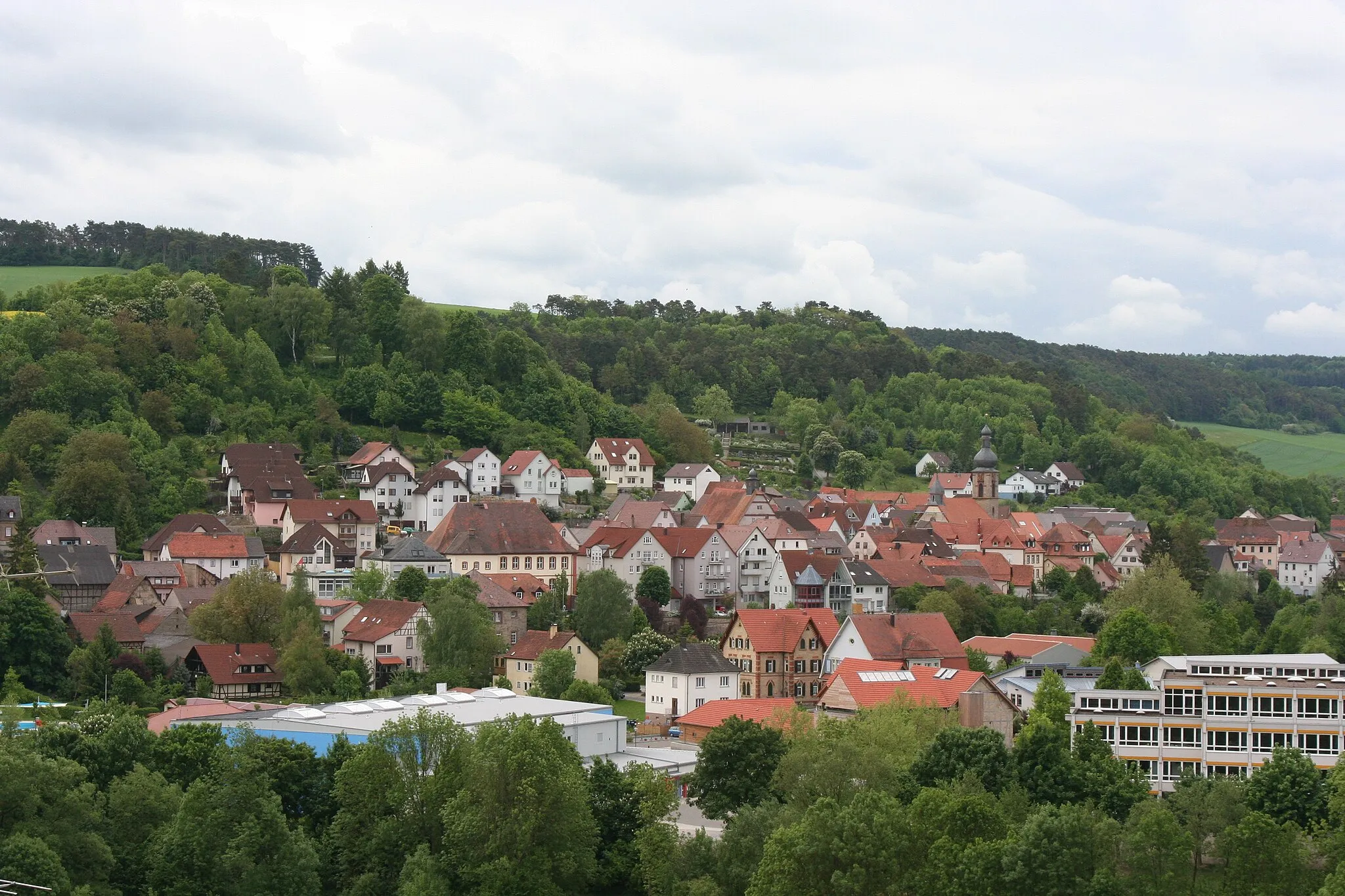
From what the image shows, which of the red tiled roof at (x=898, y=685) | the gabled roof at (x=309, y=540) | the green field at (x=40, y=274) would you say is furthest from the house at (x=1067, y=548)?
the green field at (x=40, y=274)

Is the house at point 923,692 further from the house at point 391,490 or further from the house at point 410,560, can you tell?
the house at point 391,490

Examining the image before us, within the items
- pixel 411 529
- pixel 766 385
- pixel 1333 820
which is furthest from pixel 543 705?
pixel 766 385

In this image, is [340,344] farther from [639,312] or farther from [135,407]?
[639,312]

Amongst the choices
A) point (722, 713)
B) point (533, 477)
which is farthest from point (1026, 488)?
point (722, 713)

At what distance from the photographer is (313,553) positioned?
254 ft

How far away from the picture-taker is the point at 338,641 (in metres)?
67.4

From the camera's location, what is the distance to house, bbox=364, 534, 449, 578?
7500cm

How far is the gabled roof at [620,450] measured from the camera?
104 m

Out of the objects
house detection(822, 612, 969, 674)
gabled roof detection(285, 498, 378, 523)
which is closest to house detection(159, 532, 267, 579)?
gabled roof detection(285, 498, 378, 523)

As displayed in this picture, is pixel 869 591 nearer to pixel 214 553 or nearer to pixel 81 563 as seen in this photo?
pixel 214 553

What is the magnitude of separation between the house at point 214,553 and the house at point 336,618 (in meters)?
7.38

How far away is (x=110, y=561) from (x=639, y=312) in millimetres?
103395

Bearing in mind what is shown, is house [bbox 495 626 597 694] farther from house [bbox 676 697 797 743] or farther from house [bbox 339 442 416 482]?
house [bbox 339 442 416 482]

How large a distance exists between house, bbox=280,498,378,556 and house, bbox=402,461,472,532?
19.9ft
